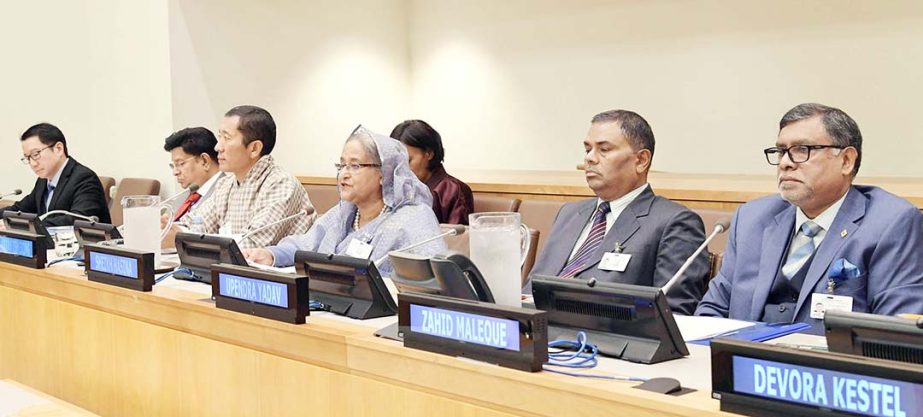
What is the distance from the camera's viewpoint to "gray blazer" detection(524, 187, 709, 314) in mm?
2654

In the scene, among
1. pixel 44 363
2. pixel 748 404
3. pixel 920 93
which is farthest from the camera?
pixel 920 93

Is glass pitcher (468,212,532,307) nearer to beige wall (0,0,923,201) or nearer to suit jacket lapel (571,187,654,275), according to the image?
suit jacket lapel (571,187,654,275)

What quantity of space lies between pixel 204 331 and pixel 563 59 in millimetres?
4984

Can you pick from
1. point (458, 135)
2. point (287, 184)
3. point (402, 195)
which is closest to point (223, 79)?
point (458, 135)

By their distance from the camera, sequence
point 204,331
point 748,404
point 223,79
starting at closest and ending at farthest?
point 748,404, point 204,331, point 223,79

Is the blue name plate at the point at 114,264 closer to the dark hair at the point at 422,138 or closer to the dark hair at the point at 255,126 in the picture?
the dark hair at the point at 255,126

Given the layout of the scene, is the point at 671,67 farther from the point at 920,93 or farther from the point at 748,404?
the point at 748,404

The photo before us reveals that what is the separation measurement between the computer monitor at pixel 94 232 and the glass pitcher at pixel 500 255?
1464mm

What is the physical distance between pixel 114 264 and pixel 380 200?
80 centimetres

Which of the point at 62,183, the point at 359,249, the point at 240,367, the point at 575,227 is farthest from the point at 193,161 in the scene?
Answer: the point at 240,367

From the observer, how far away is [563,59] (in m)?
6.93

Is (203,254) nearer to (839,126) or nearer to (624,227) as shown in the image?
(624,227)

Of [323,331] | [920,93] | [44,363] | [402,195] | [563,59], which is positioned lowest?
[44,363]

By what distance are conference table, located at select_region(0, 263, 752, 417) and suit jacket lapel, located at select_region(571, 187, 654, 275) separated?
0.86 meters
